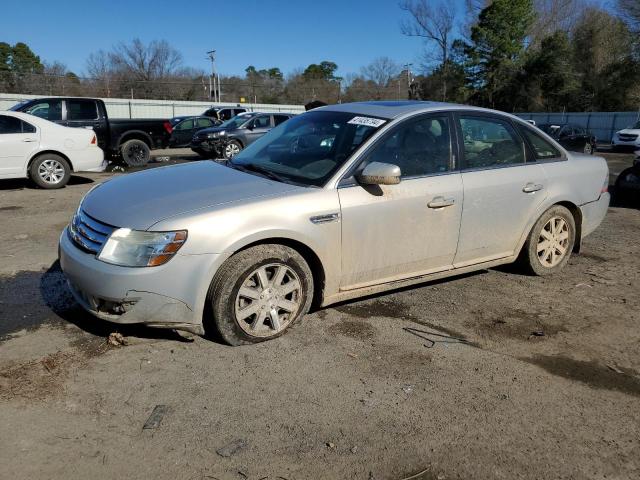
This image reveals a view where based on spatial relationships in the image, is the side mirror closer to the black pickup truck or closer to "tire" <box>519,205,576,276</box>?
"tire" <box>519,205,576,276</box>

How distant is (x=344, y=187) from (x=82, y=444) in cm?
227

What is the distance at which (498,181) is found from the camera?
4453 mm

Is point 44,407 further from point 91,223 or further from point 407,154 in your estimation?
point 407,154

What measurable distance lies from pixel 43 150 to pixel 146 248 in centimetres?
789

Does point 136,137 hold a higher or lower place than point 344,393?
higher

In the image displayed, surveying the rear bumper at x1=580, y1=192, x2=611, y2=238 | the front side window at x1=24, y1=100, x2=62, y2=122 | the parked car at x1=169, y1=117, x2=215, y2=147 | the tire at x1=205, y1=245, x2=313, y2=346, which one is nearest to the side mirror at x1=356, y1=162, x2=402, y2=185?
the tire at x1=205, y1=245, x2=313, y2=346

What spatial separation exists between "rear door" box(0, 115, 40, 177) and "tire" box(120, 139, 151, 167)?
13.4 feet

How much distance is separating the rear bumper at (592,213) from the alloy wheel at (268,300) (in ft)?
10.6

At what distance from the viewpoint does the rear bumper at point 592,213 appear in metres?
5.23

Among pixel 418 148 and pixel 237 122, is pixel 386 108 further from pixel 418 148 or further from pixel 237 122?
pixel 237 122

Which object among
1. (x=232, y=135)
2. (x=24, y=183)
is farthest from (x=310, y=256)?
(x=232, y=135)

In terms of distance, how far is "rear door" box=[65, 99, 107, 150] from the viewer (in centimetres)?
1262

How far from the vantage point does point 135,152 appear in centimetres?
1398

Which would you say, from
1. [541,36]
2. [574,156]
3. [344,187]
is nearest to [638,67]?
[541,36]
